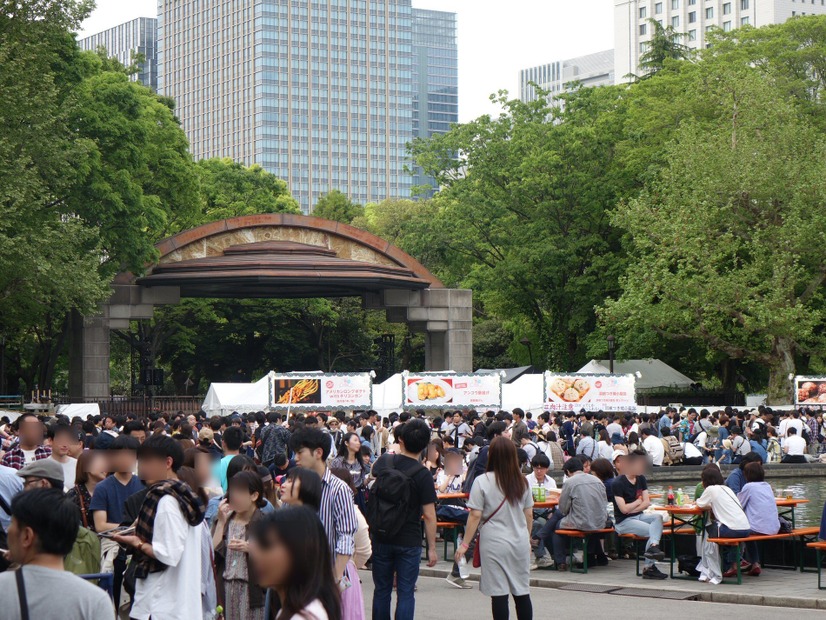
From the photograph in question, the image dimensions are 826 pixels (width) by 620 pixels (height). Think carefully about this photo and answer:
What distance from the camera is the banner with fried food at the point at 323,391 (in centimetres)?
3231

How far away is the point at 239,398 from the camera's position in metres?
34.1

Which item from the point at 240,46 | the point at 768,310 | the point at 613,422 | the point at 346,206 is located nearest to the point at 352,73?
the point at 240,46

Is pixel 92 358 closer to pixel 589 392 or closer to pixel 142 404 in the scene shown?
pixel 142 404

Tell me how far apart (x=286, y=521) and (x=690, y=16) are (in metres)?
138

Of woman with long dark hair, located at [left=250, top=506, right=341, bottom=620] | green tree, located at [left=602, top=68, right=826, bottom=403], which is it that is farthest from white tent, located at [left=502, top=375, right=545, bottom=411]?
woman with long dark hair, located at [left=250, top=506, right=341, bottom=620]

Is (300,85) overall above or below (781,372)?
above

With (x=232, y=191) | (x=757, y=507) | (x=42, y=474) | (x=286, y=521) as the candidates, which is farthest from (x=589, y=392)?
(x=232, y=191)

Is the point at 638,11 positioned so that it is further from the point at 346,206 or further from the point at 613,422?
the point at 613,422

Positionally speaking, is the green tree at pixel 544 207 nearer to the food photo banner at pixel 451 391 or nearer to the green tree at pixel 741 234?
the green tree at pixel 741 234

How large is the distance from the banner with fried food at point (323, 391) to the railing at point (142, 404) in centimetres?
720

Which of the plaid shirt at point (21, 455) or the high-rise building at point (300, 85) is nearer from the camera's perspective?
the plaid shirt at point (21, 455)

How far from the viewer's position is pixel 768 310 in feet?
129

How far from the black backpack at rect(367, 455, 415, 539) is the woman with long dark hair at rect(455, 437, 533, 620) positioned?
494 millimetres

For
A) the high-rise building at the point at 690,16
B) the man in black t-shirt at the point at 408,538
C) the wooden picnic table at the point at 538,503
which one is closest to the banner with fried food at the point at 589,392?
the wooden picnic table at the point at 538,503
